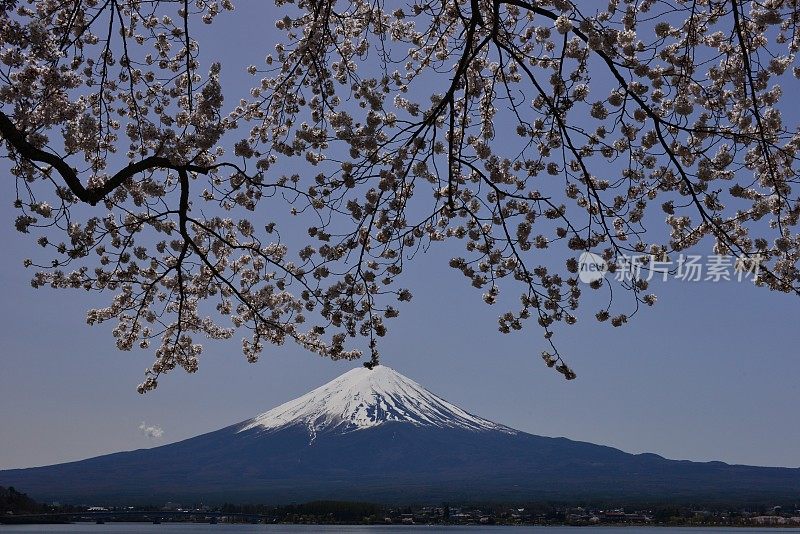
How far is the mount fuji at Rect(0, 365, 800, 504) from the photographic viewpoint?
118 meters

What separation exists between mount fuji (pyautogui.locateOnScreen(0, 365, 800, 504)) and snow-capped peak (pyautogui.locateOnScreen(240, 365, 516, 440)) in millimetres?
303

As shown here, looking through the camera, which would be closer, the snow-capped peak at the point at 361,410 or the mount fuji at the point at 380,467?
the mount fuji at the point at 380,467

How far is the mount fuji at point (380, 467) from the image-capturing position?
385ft

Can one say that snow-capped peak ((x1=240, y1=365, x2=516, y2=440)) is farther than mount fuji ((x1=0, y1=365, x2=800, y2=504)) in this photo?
Yes

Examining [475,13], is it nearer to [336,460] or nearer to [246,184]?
[246,184]

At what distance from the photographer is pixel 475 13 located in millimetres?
4789

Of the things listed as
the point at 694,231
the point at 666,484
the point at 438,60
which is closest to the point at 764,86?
the point at 694,231

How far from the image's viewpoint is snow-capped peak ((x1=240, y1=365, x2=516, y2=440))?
17562cm

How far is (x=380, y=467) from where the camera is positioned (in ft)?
516

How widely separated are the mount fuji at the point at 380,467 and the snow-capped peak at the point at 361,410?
0.30 m

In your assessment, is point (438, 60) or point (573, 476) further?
point (573, 476)

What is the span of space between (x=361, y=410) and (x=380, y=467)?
31154mm

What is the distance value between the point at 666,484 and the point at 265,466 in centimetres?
7263

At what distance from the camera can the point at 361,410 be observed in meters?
188
